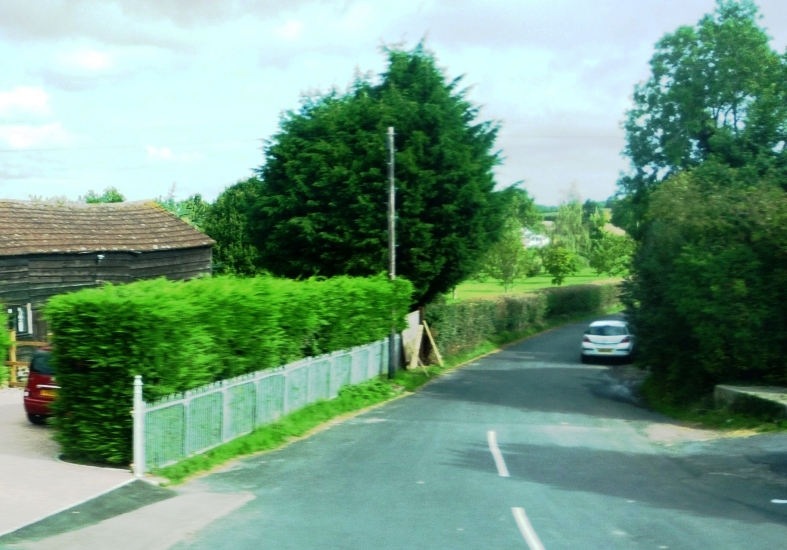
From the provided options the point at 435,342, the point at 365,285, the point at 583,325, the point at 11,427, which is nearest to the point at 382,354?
the point at 365,285

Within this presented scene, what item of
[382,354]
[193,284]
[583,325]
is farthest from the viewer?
[583,325]

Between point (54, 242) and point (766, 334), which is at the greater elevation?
point (54, 242)

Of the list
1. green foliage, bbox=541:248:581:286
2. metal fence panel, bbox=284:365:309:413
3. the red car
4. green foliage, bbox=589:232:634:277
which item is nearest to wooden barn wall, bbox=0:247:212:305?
the red car

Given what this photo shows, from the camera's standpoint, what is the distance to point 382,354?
28750 millimetres

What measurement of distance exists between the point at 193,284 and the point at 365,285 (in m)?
10.9

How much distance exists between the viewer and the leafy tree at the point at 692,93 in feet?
135

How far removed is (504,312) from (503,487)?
3568cm

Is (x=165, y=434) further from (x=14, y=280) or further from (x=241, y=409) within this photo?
(x=14, y=280)

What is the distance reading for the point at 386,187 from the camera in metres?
30.4

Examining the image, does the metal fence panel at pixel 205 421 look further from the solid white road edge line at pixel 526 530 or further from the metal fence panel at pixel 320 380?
the metal fence panel at pixel 320 380

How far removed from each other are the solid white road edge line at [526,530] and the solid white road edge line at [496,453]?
2.65 meters

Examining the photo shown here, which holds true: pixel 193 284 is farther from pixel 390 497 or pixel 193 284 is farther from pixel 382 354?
pixel 382 354

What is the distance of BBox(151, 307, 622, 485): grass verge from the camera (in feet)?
43.3

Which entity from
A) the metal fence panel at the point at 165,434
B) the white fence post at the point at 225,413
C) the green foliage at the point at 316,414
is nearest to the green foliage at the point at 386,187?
the green foliage at the point at 316,414
